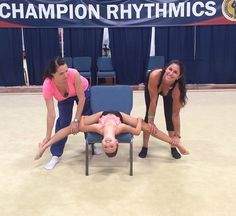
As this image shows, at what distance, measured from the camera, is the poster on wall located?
247 inches

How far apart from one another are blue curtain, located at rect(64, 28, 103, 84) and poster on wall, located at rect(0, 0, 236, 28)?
225 mm

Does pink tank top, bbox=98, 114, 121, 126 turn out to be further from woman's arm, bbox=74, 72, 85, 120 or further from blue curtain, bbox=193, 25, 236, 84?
blue curtain, bbox=193, 25, 236, 84

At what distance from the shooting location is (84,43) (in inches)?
262

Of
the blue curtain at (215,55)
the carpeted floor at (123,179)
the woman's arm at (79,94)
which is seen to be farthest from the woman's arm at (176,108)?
the blue curtain at (215,55)

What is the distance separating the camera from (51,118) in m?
2.89

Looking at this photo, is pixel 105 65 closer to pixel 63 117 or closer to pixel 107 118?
pixel 63 117

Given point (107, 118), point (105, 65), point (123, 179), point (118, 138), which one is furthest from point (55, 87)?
→ point (105, 65)

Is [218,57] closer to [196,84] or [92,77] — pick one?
[196,84]

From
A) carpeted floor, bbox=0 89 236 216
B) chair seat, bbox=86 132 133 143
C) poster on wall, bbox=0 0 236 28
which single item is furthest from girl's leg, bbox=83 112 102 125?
poster on wall, bbox=0 0 236 28

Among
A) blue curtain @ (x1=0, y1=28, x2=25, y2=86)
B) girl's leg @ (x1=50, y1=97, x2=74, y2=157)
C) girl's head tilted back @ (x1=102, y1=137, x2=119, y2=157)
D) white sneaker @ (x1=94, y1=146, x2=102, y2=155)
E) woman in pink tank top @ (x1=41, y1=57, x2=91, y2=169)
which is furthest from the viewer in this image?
blue curtain @ (x1=0, y1=28, x2=25, y2=86)

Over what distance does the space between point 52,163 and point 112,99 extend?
786mm

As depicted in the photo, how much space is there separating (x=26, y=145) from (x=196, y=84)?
4295 millimetres

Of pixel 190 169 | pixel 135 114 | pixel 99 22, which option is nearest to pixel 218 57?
pixel 99 22

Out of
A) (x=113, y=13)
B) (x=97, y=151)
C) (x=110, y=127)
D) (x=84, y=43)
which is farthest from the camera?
(x=84, y=43)
